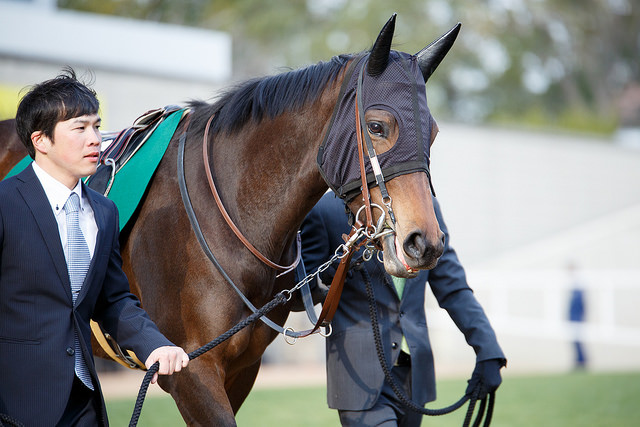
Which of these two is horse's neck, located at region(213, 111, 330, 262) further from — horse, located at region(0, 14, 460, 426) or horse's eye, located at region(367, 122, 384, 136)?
horse's eye, located at region(367, 122, 384, 136)

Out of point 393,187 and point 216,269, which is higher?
point 393,187

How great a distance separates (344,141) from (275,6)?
23.8 metres

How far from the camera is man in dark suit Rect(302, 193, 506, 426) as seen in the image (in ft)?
10.7

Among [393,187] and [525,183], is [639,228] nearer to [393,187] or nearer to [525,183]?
[525,183]

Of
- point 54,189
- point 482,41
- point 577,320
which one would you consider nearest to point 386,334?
point 54,189

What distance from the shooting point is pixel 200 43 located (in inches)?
520

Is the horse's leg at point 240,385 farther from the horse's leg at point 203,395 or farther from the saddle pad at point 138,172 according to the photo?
the saddle pad at point 138,172

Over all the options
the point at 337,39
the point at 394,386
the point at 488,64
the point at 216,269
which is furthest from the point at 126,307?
the point at 488,64

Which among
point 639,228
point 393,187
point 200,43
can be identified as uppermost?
point 200,43

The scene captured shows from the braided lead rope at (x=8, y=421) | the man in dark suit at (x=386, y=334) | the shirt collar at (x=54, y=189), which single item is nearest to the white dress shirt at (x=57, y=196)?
the shirt collar at (x=54, y=189)

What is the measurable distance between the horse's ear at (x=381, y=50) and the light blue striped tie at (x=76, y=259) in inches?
45.0

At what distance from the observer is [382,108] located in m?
2.62

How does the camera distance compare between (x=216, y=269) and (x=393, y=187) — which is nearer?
(x=393, y=187)

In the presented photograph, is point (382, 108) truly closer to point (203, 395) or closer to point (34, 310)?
point (203, 395)
